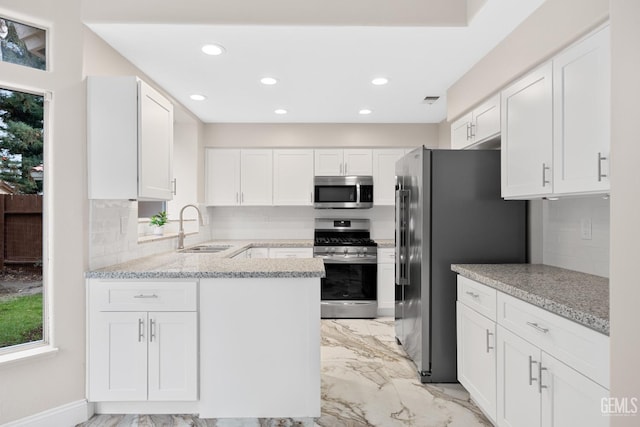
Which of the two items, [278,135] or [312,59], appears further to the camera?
[278,135]

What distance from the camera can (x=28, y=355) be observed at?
1.98 metres

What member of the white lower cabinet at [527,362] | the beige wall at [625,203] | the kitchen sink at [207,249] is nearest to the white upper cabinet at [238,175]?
the kitchen sink at [207,249]

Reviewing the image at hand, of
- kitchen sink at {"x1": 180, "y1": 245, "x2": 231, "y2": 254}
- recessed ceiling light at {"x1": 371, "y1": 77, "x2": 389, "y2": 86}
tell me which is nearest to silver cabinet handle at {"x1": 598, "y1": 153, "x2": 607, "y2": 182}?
recessed ceiling light at {"x1": 371, "y1": 77, "x2": 389, "y2": 86}

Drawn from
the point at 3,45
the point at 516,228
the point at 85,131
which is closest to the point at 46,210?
the point at 85,131

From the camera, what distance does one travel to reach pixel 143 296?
2127 mm

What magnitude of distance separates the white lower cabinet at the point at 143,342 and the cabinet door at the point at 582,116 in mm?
2102

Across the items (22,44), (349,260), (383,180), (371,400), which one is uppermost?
(22,44)

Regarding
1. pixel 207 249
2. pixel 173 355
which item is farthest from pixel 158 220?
pixel 173 355

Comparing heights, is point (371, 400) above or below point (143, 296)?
below

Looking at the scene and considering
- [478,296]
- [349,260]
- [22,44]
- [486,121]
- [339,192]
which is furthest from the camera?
[339,192]

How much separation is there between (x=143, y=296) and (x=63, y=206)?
28.3 inches

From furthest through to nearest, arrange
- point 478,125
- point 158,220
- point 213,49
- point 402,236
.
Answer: point 158,220 → point 402,236 → point 478,125 → point 213,49

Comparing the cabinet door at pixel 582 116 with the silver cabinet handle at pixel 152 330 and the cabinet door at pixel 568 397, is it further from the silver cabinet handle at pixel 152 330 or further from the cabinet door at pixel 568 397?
the silver cabinet handle at pixel 152 330

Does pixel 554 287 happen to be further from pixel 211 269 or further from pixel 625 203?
pixel 211 269
